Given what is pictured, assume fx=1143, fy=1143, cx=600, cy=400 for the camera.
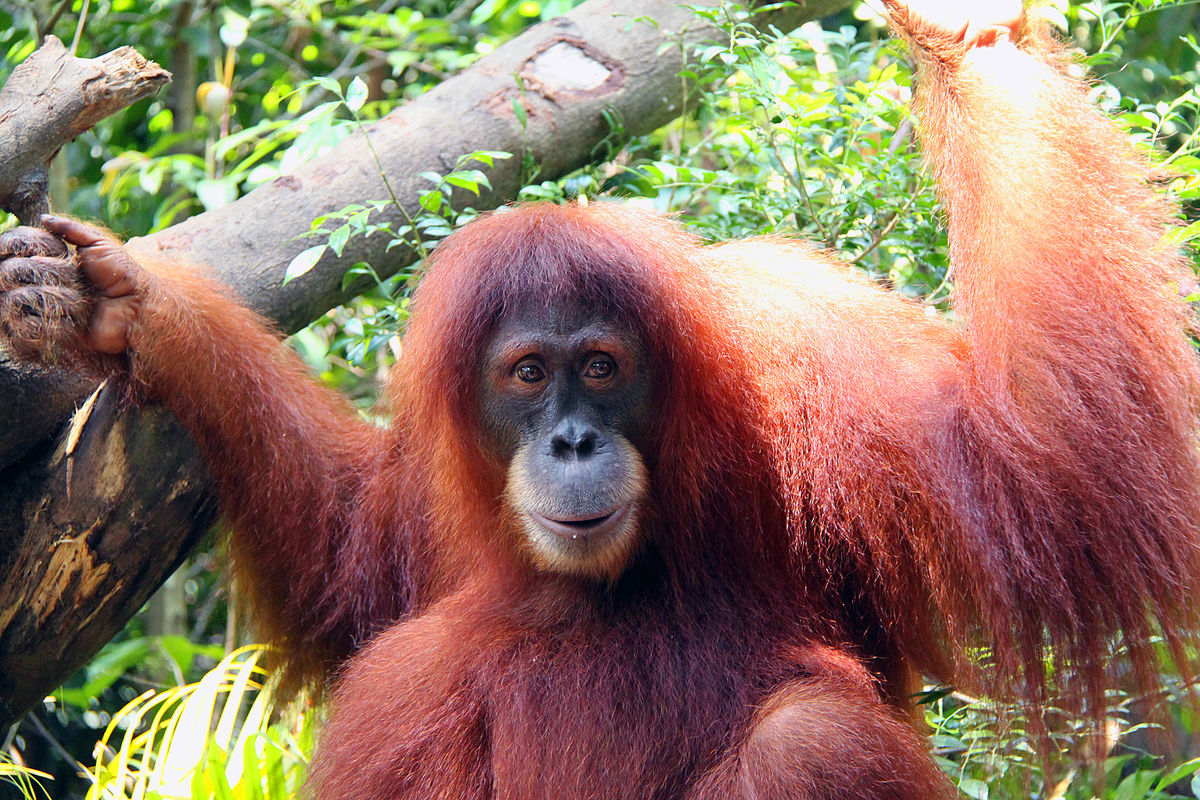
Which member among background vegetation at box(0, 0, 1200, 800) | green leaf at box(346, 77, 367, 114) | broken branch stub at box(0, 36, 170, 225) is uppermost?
broken branch stub at box(0, 36, 170, 225)

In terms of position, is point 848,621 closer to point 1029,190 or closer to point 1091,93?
point 1029,190

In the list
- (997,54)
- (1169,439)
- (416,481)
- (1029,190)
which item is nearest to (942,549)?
(1169,439)

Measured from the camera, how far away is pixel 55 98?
2.45 meters

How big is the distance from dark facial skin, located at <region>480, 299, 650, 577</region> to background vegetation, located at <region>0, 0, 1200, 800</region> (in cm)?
67

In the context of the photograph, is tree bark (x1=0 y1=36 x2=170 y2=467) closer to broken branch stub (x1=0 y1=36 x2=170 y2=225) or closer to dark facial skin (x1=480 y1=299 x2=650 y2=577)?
broken branch stub (x1=0 y1=36 x2=170 y2=225)

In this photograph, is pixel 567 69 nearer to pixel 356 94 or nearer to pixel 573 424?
pixel 356 94

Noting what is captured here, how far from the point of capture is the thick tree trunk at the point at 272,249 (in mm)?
2656

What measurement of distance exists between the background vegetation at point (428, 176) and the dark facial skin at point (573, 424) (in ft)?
2.20

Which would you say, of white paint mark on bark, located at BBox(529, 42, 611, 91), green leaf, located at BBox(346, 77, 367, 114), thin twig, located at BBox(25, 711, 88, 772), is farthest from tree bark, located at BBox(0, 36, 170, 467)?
thin twig, located at BBox(25, 711, 88, 772)

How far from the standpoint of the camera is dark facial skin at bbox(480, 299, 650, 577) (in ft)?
6.91

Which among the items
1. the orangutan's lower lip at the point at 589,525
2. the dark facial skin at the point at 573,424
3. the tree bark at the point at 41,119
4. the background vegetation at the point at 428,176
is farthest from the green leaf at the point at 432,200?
→ the orangutan's lower lip at the point at 589,525

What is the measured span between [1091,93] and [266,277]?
2122mm

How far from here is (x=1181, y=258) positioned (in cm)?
230

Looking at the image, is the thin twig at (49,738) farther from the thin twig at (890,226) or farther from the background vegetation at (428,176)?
the thin twig at (890,226)
